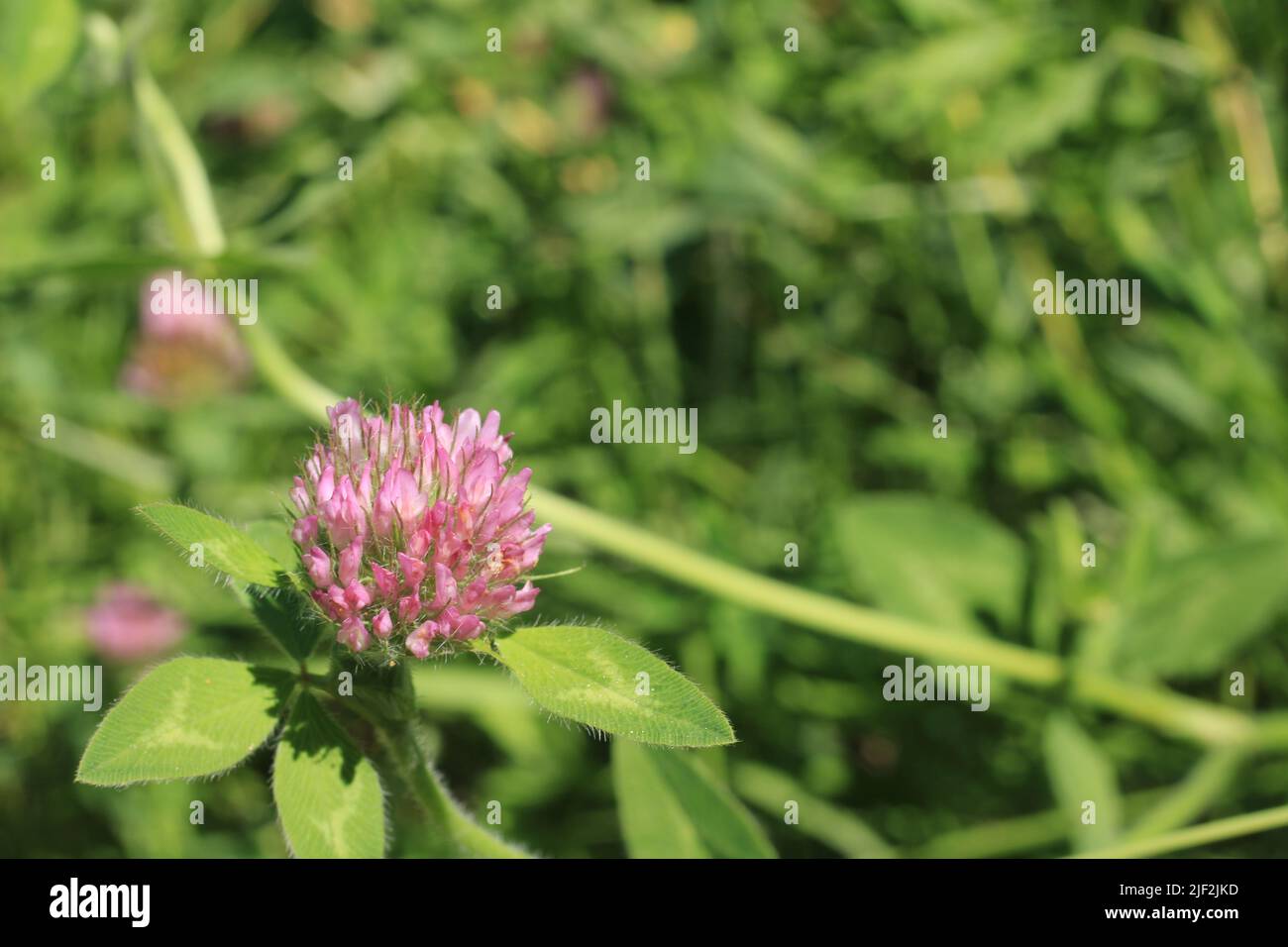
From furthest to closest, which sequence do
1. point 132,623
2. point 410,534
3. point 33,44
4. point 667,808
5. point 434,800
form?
point 132,623 < point 33,44 < point 667,808 < point 434,800 < point 410,534

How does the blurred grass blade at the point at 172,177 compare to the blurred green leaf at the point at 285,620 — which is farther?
the blurred grass blade at the point at 172,177
